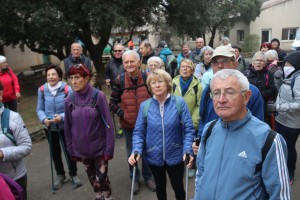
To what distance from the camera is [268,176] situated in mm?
1712

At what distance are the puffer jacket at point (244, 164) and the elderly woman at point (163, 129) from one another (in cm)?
110

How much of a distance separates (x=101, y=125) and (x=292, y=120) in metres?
2.54

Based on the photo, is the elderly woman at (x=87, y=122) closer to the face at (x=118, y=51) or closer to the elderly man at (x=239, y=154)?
the elderly man at (x=239, y=154)

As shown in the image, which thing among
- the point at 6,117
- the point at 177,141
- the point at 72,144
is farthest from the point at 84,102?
the point at 177,141

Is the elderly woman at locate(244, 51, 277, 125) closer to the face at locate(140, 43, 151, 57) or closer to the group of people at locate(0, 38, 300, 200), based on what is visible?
the group of people at locate(0, 38, 300, 200)

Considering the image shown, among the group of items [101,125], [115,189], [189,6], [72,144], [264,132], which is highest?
[189,6]

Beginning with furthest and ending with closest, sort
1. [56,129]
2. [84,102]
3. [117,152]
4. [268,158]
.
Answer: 1. [117,152]
2. [56,129]
3. [84,102]
4. [268,158]

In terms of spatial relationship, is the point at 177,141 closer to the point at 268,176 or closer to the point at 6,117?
the point at 268,176

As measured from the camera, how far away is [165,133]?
119 inches

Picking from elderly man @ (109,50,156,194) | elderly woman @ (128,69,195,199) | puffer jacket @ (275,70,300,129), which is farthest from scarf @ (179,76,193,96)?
puffer jacket @ (275,70,300,129)

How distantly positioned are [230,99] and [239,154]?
0.35m

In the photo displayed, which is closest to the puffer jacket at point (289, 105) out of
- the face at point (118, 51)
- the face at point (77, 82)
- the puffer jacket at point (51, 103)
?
the face at point (77, 82)

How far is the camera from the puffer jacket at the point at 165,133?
3.03 m

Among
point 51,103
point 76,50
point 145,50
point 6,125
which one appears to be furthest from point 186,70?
point 76,50
